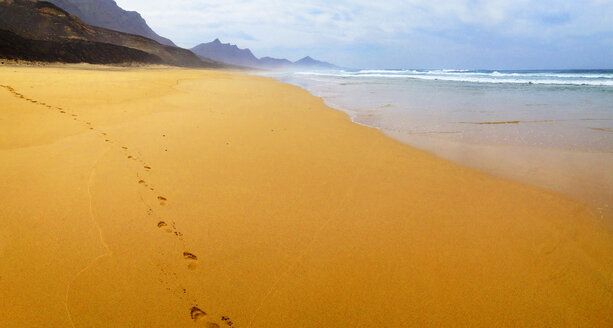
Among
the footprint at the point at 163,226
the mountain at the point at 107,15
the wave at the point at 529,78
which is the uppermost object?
the mountain at the point at 107,15

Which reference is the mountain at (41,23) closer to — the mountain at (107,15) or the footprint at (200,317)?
the footprint at (200,317)

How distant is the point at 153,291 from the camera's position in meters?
1.62

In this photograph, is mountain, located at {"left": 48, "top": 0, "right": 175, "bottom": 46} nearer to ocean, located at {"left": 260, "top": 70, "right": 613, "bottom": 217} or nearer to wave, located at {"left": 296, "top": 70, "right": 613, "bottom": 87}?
wave, located at {"left": 296, "top": 70, "right": 613, "bottom": 87}

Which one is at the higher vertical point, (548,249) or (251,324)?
(548,249)

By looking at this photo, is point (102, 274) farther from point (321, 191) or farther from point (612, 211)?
point (612, 211)

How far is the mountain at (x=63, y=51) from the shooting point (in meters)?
27.8

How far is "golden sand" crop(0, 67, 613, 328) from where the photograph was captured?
5.10ft

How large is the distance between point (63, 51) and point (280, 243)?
46.2 meters

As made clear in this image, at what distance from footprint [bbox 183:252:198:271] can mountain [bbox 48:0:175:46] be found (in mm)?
120853

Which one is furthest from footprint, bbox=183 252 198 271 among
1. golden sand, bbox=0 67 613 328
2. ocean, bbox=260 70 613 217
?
ocean, bbox=260 70 613 217

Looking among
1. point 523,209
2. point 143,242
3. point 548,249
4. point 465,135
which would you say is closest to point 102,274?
point 143,242

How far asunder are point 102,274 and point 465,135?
5787 mm

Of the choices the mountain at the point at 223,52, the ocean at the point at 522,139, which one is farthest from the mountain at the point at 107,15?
the ocean at the point at 522,139

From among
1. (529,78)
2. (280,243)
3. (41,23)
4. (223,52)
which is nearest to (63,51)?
(41,23)
